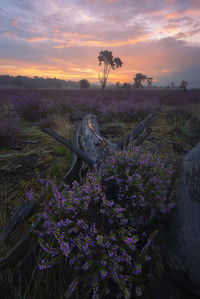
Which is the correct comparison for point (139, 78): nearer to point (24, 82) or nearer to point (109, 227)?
point (24, 82)

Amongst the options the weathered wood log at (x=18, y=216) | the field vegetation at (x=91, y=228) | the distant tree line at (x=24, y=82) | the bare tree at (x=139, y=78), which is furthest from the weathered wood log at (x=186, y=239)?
the bare tree at (x=139, y=78)

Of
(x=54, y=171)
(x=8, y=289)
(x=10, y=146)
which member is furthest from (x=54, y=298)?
(x=10, y=146)

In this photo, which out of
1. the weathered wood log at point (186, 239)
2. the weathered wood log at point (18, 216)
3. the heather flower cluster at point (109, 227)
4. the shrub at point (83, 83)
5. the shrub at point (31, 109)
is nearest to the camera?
the heather flower cluster at point (109, 227)

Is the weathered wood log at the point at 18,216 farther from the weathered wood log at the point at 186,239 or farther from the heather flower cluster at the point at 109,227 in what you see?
the weathered wood log at the point at 186,239

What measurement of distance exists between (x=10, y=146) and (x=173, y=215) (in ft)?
13.1

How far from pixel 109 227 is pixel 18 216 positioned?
1.14 meters

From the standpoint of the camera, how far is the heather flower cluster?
113cm

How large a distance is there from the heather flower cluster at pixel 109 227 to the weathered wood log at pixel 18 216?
1.35 ft

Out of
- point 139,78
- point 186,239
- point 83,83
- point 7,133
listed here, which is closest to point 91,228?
point 186,239

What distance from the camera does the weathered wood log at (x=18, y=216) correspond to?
5.72ft

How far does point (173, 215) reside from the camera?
5.45 feet

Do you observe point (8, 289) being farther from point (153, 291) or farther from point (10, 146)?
point (10, 146)

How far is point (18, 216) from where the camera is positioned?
75.5 inches

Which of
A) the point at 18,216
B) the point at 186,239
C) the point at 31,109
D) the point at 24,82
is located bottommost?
the point at 18,216
